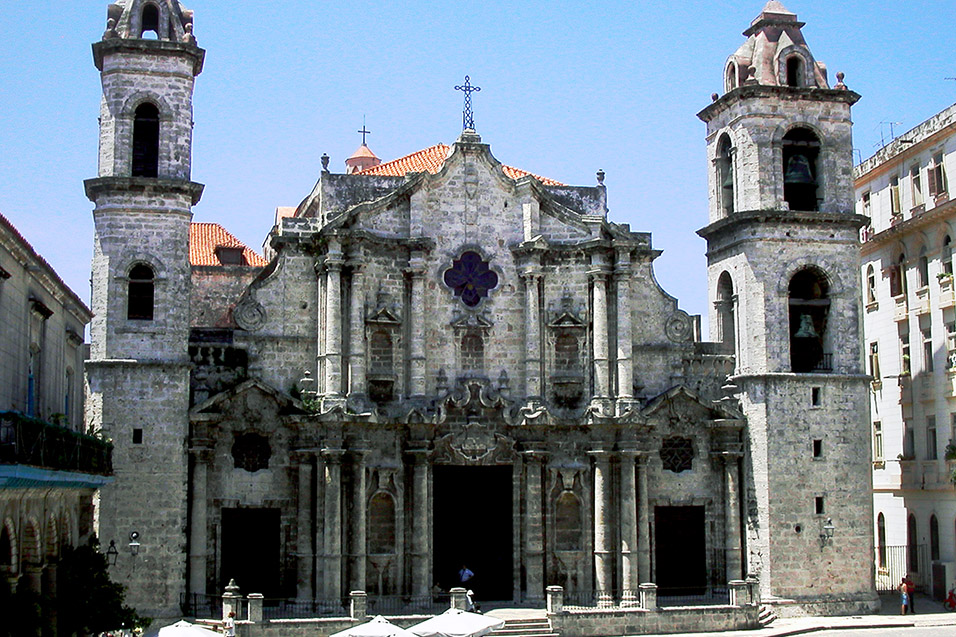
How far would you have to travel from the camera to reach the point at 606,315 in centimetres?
3725

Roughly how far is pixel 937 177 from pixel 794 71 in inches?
247

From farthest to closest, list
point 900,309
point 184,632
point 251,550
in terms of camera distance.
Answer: point 900,309 → point 251,550 → point 184,632

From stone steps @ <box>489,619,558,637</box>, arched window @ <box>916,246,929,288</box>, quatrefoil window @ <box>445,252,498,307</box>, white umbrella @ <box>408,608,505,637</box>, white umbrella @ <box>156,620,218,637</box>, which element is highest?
arched window @ <box>916,246,929,288</box>

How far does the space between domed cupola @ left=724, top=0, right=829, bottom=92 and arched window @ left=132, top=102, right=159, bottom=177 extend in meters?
17.1

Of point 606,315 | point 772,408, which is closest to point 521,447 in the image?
point 606,315

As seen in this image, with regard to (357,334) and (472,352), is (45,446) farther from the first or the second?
(472,352)

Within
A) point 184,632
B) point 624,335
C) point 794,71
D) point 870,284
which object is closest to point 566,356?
point 624,335

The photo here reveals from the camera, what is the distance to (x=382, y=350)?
120ft

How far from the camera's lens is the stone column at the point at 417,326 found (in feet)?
119

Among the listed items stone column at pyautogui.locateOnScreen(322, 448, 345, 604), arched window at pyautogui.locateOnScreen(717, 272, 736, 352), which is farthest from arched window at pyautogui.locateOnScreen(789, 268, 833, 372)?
stone column at pyautogui.locateOnScreen(322, 448, 345, 604)

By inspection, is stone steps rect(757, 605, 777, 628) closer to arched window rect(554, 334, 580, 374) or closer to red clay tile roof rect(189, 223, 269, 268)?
arched window rect(554, 334, 580, 374)

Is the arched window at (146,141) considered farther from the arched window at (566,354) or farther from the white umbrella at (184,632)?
the white umbrella at (184,632)

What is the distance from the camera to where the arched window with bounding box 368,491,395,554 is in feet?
117

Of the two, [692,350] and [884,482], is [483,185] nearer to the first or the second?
[692,350]
